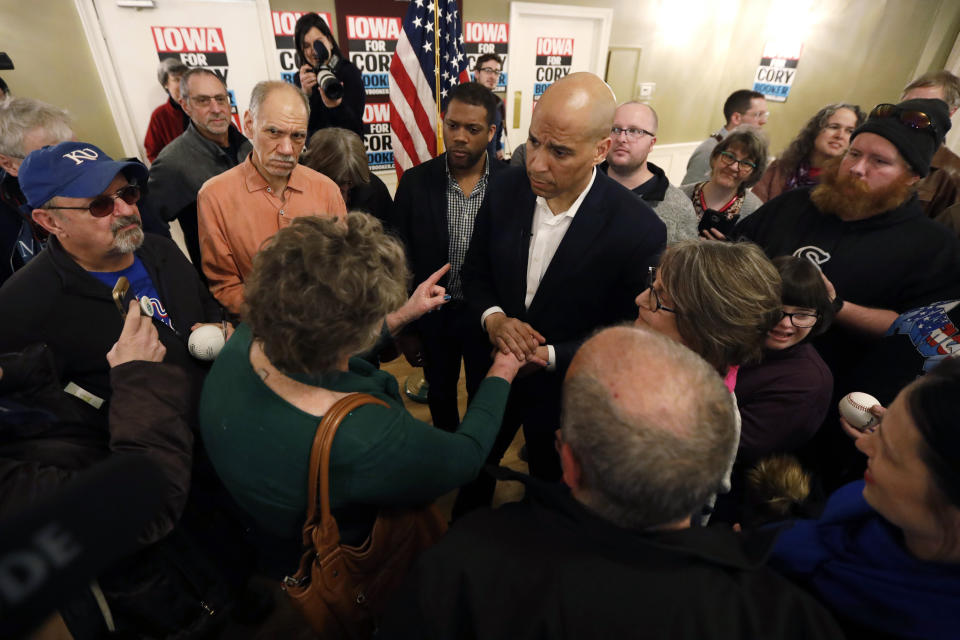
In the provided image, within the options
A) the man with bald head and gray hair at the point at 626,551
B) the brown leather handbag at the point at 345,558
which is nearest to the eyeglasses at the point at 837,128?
the man with bald head and gray hair at the point at 626,551

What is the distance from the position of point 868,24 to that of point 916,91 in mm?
4385

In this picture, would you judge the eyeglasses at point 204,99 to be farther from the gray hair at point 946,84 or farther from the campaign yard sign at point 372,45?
the gray hair at point 946,84

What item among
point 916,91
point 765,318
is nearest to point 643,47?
point 916,91

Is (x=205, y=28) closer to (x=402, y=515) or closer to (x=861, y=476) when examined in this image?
(x=402, y=515)

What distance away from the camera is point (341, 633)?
4.04ft

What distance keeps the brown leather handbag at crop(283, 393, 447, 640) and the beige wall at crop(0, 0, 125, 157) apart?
13.0 feet

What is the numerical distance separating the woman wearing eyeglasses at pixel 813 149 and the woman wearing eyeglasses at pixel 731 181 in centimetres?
51

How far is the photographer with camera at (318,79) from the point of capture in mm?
3494

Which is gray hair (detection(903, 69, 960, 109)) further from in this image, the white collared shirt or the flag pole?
the flag pole

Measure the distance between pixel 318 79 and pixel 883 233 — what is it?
3.70 metres

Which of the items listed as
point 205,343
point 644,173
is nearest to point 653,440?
point 205,343

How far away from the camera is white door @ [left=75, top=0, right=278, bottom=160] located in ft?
12.6

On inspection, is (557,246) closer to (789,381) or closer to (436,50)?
(789,381)

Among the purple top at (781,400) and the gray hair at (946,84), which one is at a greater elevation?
the gray hair at (946,84)
